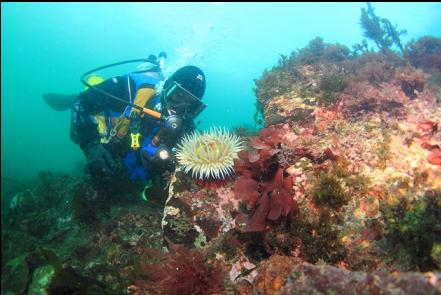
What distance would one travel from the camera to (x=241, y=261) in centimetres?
324

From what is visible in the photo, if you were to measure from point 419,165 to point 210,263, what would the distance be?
8.06 ft

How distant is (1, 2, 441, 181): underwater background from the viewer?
53.8m

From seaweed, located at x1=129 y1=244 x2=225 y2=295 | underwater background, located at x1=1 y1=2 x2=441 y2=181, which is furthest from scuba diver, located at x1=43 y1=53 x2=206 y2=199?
underwater background, located at x1=1 y1=2 x2=441 y2=181

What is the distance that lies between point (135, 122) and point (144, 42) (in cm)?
11116

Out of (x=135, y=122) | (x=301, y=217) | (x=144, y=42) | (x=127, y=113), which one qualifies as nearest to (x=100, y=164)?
(x=135, y=122)

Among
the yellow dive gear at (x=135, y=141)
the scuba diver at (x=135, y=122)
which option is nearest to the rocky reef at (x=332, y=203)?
the scuba diver at (x=135, y=122)

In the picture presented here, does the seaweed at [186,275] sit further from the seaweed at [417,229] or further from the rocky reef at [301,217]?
the seaweed at [417,229]

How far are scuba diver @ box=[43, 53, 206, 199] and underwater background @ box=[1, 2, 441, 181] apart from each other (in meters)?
29.0

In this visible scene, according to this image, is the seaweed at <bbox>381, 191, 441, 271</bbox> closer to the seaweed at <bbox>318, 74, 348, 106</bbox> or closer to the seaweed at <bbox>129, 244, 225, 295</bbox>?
the seaweed at <bbox>129, 244, 225, 295</bbox>

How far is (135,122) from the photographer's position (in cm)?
593

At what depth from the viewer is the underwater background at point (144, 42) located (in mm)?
53844

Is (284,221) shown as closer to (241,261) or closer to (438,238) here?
(241,261)

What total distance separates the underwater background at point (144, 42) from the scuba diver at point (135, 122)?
95.3 ft

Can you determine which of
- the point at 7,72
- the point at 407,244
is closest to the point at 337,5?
the point at 407,244
